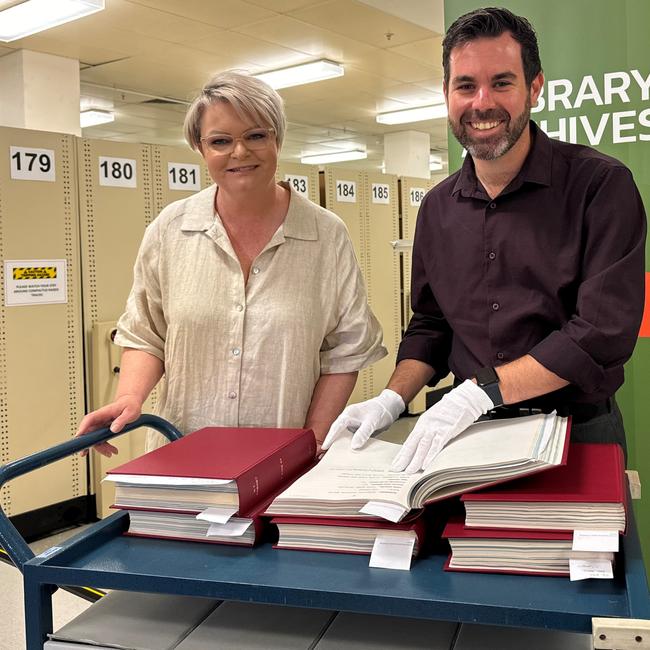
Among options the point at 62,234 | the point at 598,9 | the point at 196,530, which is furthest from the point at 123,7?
the point at 196,530

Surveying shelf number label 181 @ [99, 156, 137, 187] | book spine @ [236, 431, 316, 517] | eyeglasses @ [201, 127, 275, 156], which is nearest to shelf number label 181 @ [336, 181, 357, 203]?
shelf number label 181 @ [99, 156, 137, 187]

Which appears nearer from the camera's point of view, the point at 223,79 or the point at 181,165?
the point at 223,79

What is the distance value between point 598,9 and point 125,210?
2971 mm

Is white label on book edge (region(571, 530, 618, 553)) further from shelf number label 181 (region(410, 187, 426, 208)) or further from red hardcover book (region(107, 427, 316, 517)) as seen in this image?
shelf number label 181 (region(410, 187, 426, 208))

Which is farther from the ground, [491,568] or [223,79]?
[223,79]

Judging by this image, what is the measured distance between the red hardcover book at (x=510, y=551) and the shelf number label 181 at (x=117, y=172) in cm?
395

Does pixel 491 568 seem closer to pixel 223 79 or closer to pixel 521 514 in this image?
pixel 521 514

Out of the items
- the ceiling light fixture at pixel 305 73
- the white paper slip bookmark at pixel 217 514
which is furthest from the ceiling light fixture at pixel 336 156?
the white paper slip bookmark at pixel 217 514

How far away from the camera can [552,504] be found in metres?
1.01

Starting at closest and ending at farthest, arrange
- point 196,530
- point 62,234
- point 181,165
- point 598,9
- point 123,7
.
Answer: point 196,530 < point 598,9 < point 62,234 < point 181,165 < point 123,7

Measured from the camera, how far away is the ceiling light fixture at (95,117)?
34.4 ft

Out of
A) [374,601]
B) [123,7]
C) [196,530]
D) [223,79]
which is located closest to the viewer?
[374,601]

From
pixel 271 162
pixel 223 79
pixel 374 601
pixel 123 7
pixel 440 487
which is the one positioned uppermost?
pixel 123 7

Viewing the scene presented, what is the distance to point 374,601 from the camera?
0.98 meters
